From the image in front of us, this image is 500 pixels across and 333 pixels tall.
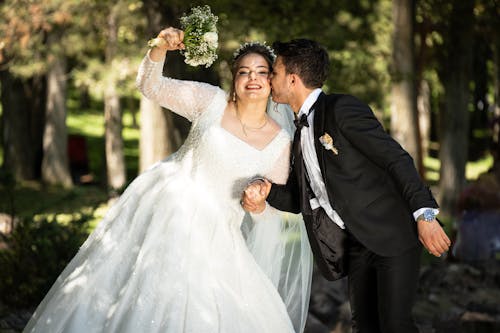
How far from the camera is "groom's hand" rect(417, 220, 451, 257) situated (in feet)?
13.6

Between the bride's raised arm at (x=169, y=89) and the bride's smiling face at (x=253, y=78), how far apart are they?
10.8 inches

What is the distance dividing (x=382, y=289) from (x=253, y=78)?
5.28 feet

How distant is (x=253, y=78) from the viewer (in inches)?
206

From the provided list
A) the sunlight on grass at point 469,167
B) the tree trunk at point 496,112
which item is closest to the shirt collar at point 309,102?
the tree trunk at point 496,112

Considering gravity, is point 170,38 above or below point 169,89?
above

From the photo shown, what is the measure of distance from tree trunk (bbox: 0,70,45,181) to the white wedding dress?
17389 mm

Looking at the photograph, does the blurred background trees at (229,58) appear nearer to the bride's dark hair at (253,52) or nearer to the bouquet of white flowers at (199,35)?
the bride's dark hair at (253,52)

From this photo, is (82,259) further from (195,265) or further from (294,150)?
(294,150)

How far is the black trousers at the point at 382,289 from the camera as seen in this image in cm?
448

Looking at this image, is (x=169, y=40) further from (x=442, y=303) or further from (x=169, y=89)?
(x=442, y=303)

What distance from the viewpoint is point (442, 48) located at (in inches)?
716

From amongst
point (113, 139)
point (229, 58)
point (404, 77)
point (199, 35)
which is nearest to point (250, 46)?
point (199, 35)

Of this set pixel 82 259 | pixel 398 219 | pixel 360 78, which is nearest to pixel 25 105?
pixel 360 78

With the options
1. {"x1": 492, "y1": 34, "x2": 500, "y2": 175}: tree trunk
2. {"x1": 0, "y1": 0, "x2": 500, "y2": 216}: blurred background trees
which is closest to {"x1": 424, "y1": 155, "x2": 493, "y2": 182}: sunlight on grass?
{"x1": 0, "y1": 0, "x2": 500, "y2": 216}: blurred background trees
